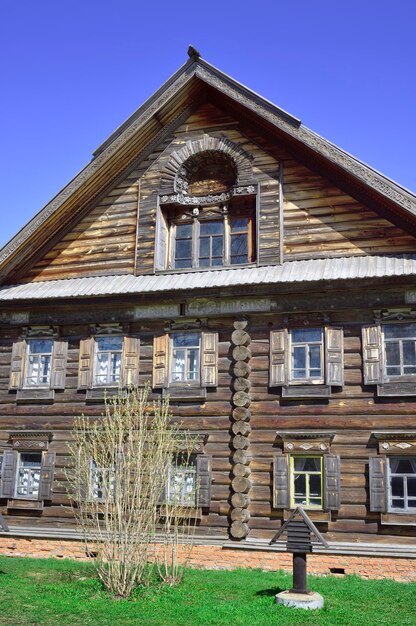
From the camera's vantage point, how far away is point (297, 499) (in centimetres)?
1480

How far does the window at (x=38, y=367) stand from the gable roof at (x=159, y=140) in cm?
211

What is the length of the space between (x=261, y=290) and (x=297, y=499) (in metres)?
4.67

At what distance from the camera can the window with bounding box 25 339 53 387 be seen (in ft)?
57.2

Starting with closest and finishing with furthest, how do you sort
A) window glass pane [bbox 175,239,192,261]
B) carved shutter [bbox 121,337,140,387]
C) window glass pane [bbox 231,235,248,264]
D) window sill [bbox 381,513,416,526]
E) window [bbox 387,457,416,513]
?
1. window sill [bbox 381,513,416,526]
2. window [bbox 387,457,416,513]
3. carved shutter [bbox 121,337,140,387]
4. window glass pane [bbox 231,235,248,264]
5. window glass pane [bbox 175,239,192,261]

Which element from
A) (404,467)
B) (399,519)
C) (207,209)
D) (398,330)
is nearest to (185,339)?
(207,209)

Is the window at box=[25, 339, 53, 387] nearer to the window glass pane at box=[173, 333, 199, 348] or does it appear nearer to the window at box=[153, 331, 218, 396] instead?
the window at box=[153, 331, 218, 396]

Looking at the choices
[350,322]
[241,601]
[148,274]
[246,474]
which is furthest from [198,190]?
[241,601]

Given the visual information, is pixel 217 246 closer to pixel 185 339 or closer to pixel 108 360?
pixel 185 339

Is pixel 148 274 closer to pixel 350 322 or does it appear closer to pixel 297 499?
pixel 350 322

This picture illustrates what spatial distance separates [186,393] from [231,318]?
204 cm

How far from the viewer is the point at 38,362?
1755cm

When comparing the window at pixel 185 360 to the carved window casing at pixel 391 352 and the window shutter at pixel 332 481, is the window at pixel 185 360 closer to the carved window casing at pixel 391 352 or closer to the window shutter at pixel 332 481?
the window shutter at pixel 332 481

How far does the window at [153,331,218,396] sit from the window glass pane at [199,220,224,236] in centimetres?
280

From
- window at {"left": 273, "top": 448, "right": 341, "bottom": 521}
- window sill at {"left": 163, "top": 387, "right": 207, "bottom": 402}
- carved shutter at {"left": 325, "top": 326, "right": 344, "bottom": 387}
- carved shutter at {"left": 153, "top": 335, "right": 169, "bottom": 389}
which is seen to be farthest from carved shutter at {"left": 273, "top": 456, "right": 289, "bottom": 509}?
carved shutter at {"left": 153, "top": 335, "right": 169, "bottom": 389}
